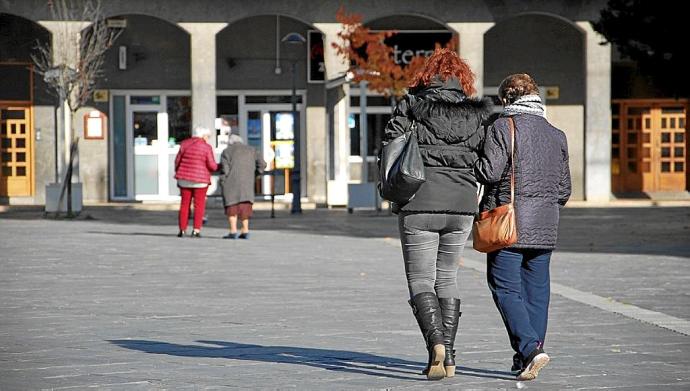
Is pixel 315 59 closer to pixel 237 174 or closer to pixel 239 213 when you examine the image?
pixel 237 174

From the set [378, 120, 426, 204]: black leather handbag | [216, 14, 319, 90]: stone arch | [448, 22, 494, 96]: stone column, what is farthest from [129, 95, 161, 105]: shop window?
[378, 120, 426, 204]: black leather handbag

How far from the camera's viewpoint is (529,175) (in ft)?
27.6

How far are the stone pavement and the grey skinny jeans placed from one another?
54 centimetres

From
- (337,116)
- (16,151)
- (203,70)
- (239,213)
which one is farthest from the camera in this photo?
(16,151)

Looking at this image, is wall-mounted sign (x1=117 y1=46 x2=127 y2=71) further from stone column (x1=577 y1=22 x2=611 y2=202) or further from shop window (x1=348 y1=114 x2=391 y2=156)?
stone column (x1=577 y1=22 x2=611 y2=202)

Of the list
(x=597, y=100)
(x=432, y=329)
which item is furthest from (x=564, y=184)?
(x=597, y=100)

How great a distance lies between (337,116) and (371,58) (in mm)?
2755

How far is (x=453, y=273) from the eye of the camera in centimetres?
852

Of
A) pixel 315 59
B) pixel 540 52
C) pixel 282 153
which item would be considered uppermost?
pixel 540 52

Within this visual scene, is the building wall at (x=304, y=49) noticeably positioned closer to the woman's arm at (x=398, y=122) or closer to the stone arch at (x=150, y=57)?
the stone arch at (x=150, y=57)

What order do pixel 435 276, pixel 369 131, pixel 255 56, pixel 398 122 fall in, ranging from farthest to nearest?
pixel 369 131, pixel 255 56, pixel 435 276, pixel 398 122

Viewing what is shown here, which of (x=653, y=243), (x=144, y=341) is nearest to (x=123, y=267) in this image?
(x=144, y=341)

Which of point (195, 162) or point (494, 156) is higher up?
point (494, 156)

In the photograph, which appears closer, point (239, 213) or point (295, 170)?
point (239, 213)
